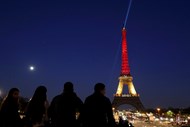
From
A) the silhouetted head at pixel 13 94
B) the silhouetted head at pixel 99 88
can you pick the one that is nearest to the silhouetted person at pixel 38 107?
the silhouetted head at pixel 13 94

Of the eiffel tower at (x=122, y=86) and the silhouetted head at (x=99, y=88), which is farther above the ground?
the eiffel tower at (x=122, y=86)

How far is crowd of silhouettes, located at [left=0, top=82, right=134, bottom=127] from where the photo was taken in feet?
24.1

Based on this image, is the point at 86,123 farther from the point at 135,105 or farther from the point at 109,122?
the point at 135,105

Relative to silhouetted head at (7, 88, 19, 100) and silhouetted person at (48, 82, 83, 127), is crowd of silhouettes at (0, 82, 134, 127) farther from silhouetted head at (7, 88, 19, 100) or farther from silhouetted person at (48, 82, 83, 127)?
silhouetted head at (7, 88, 19, 100)

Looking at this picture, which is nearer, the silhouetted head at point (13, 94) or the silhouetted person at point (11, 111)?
the silhouetted person at point (11, 111)

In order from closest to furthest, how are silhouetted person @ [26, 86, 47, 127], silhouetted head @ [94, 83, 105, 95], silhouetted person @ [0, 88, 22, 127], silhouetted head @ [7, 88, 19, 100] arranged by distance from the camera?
silhouetted head @ [94, 83, 105, 95]
silhouetted person @ [26, 86, 47, 127]
silhouetted person @ [0, 88, 22, 127]
silhouetted head @ [7, 88, 19, 100]

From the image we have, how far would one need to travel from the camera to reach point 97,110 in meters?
7.41

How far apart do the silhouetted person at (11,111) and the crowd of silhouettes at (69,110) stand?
29cm

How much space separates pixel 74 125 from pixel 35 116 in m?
0.85

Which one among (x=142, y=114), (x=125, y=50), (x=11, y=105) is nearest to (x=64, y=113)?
(x=11, y=105)

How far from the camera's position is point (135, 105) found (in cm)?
9738

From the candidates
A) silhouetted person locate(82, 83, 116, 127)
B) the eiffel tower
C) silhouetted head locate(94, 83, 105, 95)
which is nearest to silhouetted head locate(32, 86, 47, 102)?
silhouetted person locate(82, 83, 116, 127)

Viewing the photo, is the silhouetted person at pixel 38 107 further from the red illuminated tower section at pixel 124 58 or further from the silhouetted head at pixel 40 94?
the red illuminated tower section at pixel 124 58

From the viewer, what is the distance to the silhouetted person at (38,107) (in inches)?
302
